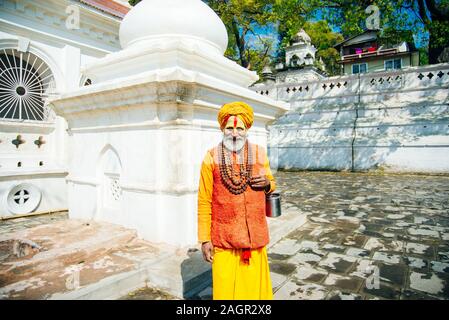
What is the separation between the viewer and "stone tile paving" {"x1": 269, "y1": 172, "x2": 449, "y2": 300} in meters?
2.78

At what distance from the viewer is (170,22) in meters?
3.73

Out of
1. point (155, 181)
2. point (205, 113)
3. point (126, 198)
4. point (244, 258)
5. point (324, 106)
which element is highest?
point (324, 106)

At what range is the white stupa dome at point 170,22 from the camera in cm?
375

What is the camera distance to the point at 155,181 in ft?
11.0

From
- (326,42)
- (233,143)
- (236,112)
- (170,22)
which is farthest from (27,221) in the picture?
(326,42)

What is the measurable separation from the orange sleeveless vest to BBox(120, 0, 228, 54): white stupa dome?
2.33 meters

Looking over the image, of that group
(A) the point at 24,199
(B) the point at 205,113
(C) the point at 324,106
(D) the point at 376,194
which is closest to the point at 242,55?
(C) the point at 324,106

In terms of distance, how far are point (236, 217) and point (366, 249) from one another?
8.54 ft

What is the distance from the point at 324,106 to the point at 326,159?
2.45 metres

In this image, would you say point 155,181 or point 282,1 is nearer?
point 155,181

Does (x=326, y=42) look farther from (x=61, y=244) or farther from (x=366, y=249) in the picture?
(x=61, y=244)

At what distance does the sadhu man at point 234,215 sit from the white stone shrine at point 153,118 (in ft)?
3.79

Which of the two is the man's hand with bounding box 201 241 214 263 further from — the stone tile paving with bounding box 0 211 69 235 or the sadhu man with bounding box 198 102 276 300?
the stone tile paving with bounding box 0 211 69 235
